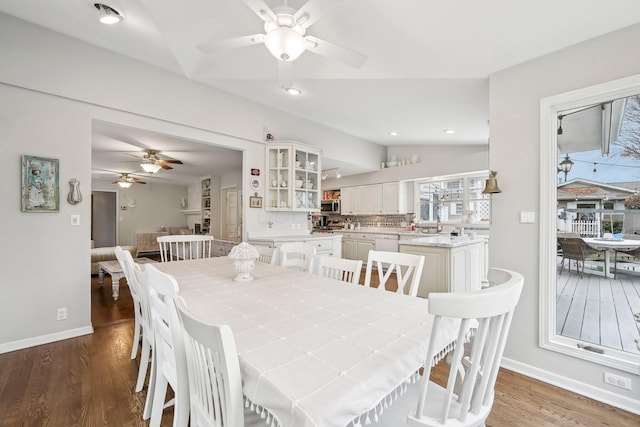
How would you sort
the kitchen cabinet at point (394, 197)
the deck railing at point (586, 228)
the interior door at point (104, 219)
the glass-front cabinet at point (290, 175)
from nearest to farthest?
the deck railing at point (586, 228) < the glass-front cabinet at point (290, 175) < the kitchen cabinet at point (394, 197) < the interior door at point (104, 219)

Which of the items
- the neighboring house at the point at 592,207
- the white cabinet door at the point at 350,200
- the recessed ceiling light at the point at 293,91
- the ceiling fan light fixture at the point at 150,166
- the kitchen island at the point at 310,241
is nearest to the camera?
the neighboring house at the point at 592,207

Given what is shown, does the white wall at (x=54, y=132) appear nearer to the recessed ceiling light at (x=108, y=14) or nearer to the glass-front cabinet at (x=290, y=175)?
the recessed ceiling light at (x=108, y=14)

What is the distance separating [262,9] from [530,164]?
7.47 ft

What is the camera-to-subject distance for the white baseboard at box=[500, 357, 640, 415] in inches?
70.5

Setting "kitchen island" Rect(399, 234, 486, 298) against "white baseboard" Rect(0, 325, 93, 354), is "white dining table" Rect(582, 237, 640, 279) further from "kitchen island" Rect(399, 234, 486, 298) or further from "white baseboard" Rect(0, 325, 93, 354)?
"white baseboard" Rect(0, 325, 93, 354)

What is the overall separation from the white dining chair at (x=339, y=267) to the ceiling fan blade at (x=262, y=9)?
5.26 ft

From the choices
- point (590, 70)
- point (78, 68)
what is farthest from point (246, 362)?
point (78, 68)

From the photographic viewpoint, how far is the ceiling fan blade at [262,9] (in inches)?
62.4

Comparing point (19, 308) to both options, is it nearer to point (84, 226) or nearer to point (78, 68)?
point (84, 226)

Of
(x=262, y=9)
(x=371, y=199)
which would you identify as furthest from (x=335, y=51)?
(x=371, y=199)

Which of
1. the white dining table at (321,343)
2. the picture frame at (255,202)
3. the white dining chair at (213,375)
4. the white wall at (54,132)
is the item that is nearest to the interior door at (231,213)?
the picture frame at (255,202)

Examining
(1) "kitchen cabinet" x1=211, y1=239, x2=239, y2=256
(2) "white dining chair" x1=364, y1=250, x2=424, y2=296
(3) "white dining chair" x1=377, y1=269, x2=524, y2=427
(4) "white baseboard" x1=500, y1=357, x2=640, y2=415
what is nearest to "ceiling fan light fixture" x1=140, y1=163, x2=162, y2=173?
(1) "kitchen cabinet" x1=211, y1=239, x2=239, y2=256

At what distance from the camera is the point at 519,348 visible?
2.29 m

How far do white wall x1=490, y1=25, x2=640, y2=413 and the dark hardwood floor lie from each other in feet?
0.46
